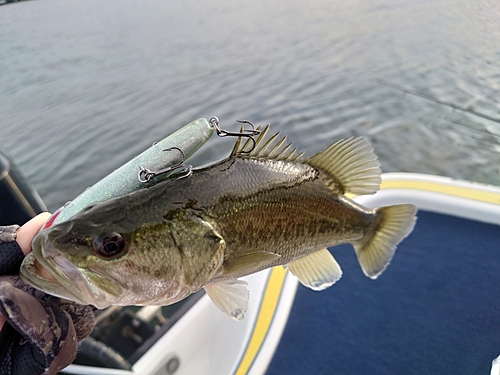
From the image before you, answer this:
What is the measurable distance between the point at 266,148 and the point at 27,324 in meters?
0.85

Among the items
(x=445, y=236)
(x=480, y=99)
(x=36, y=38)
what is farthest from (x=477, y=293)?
(x=36, y=38)

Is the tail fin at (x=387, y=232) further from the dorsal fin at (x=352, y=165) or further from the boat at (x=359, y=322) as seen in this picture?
the boat at (x=359, y=322)

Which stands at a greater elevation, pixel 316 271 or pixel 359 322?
pixel 316 271

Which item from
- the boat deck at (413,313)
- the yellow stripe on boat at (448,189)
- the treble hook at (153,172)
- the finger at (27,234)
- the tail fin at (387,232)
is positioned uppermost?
the treble hook at (153,172)

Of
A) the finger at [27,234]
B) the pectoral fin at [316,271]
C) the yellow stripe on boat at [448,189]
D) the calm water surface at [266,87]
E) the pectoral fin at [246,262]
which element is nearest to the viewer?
the pectoral fin at [246,262]

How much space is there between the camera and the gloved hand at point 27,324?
101 centimetres

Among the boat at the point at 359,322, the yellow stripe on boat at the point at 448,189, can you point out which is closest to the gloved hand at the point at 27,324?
the boat at the point at 359,322

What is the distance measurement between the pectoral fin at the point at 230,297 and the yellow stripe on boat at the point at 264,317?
1.14 m

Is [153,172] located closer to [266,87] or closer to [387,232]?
[387,232]

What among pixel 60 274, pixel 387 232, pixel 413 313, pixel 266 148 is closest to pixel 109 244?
pixel 60 274

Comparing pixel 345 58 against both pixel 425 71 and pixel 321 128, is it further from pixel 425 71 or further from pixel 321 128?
pixel 321 128

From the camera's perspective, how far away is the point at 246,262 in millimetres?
1078

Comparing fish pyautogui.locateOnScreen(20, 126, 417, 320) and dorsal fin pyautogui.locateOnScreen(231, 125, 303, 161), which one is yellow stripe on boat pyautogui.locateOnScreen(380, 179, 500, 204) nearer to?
fish pyautogui.locateOnScreen(20, 126, 417, 320)

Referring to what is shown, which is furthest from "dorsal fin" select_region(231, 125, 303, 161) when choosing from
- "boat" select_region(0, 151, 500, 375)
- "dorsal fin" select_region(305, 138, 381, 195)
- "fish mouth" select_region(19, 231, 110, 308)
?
"boat" select_region(0, 151, 500, 375)
